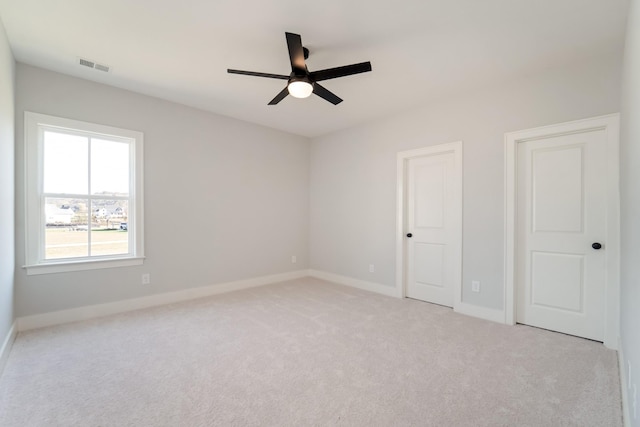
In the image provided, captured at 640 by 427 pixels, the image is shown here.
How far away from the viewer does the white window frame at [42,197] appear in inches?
113

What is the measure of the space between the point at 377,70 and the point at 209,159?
262 cm

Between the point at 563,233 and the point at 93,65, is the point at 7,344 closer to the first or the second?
the point at 93,65

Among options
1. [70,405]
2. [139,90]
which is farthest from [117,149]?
[70,405]

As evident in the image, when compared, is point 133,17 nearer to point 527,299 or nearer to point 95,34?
point 95,34

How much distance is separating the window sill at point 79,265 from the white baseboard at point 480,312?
3.97m

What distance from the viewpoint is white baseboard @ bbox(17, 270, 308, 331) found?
291 cm

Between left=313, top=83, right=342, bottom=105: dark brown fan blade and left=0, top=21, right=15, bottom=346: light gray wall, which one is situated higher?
left=313, top=83, right=342, bottom=105: dark brown fan blade

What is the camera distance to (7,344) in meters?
2.36

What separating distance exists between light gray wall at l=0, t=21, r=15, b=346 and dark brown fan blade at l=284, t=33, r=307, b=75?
2.23 meters

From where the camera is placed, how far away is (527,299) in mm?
3029

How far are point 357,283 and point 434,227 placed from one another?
1.55 m

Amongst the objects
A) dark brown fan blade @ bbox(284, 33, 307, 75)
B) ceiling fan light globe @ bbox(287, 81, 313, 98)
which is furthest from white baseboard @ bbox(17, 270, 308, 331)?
dark brown fan blade @ bbox(284, 33, 307, 75)

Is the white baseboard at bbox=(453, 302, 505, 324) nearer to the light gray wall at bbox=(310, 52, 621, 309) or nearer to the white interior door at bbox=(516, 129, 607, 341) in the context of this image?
the light gray wall at bbox=(310, 52, 621, 309)

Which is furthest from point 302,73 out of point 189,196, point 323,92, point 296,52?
point 189,196
